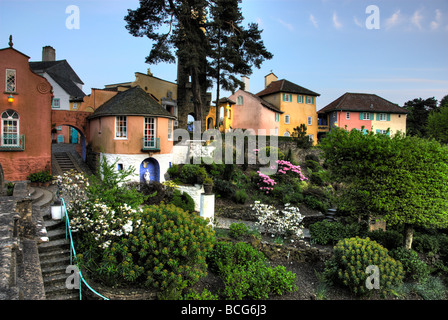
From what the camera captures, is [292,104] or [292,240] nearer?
[292,240]

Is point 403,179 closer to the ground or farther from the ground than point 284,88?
closer to the ground

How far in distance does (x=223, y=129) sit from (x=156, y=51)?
14.4 m

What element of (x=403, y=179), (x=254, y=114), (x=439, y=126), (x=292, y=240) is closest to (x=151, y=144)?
(x=292, y=240)

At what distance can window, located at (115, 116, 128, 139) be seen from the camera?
66.4 feet

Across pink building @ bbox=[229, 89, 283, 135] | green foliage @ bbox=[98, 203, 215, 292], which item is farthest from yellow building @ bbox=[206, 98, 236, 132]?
green foliage @ bbox=[98, 203, 215, 292]

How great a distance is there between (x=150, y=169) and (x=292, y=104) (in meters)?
23.2

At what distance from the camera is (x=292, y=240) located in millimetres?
12359

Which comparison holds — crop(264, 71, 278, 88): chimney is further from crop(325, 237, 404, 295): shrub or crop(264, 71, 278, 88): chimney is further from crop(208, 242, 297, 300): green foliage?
crop(208, 242, 297, 300): green foliage

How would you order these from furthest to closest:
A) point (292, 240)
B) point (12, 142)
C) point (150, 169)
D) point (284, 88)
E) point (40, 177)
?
point (284, 88) → point (150, 169) → point (40, 177) → point (12, 142) → point (292, 240)

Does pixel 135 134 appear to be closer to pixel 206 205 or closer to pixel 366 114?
pixel 206 205

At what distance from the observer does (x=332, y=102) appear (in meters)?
45.2

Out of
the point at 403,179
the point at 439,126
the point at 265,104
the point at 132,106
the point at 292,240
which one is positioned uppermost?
the point at 265,104
